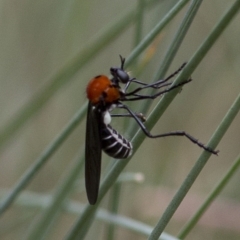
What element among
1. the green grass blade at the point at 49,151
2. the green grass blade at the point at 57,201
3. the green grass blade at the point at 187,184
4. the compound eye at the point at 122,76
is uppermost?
the green grass blade at the point at 187,184

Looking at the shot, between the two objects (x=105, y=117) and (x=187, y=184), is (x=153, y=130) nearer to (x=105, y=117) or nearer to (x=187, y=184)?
(x=105, y=117)

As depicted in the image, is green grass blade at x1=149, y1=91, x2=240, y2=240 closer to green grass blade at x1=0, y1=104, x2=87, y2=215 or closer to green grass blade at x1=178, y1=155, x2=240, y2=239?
green grass blade at x1=178, y1=155, x2=240, y2=239

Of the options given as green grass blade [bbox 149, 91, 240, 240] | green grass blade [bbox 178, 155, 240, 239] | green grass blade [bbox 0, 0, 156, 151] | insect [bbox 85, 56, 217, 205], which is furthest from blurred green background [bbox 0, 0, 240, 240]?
green grass blade [bbox 149, 91, 240, 240]

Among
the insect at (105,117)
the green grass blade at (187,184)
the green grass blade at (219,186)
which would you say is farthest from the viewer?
the insect at (105,117)

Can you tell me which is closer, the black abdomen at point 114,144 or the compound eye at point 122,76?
the black abdomen at point 114,144

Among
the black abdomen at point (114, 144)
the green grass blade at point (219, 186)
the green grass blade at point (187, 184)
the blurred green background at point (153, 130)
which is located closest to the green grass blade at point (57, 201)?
the black abdomen at point (114, 144)

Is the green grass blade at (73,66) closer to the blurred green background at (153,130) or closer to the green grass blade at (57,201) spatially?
the green grass blade at (57,201)
